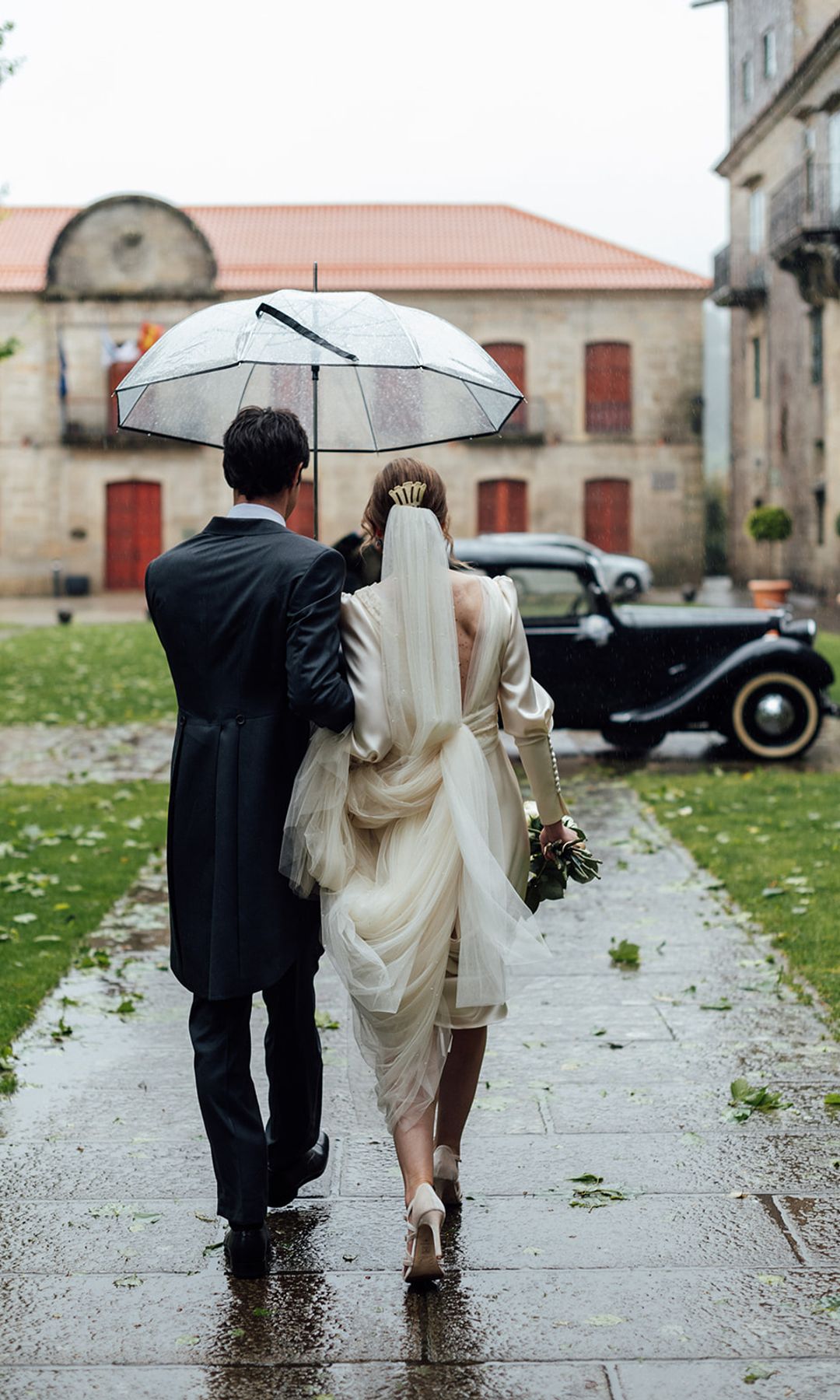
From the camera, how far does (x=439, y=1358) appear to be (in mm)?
3154

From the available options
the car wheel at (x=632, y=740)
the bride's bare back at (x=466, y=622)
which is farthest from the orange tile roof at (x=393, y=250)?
the bride's bare back at (x=466, y=622)

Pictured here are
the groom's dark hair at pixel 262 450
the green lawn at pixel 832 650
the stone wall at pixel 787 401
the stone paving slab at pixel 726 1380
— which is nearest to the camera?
the stone paving slab at pixel 726 1380

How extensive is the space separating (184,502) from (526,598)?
29568 millimetres

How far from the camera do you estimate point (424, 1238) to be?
341cm

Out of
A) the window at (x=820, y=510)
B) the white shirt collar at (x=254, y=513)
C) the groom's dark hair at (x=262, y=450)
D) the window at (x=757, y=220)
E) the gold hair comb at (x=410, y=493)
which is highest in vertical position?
the window at (x=757, y=220)

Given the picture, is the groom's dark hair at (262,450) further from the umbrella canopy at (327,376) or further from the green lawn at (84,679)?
the green lawn at (84,679)

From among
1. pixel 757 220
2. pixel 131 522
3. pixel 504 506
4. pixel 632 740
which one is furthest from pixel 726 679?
pixel 131 522

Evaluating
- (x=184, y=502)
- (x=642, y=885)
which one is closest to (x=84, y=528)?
(x=184, y=502)

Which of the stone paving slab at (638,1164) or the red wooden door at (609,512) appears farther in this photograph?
the red wooden door at (609,512)

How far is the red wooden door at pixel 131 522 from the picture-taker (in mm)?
39969

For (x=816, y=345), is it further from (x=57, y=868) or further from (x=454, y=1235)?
(x=454, y=1235)

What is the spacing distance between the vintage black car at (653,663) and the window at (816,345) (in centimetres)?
2253

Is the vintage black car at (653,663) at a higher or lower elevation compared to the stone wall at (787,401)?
lower

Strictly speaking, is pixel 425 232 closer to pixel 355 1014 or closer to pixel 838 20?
pixel 838 20
